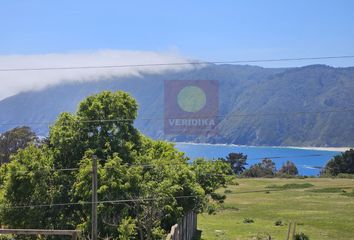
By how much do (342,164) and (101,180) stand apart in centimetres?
11042

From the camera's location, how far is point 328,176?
128 m

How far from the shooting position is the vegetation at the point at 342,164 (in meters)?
125

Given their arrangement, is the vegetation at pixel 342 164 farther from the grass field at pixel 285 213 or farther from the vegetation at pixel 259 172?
the grass field at pixel 285 213

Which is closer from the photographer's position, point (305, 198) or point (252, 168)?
point (305, 198)

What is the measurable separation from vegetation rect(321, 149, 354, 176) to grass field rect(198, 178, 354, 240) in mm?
21941

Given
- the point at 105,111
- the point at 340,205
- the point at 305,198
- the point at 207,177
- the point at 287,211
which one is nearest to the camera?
the point at 105,111

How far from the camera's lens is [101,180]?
26.2 meters

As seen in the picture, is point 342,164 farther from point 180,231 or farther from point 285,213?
point 180,231

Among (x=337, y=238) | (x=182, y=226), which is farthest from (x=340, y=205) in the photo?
(x=182, y=226)

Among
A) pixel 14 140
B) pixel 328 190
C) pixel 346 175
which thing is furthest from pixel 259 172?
pixel 14 140

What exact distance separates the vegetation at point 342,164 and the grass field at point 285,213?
72.0 feet

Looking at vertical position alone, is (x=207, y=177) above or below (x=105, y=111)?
below

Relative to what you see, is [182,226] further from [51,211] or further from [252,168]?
[252,168]

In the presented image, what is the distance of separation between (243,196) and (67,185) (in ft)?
216
